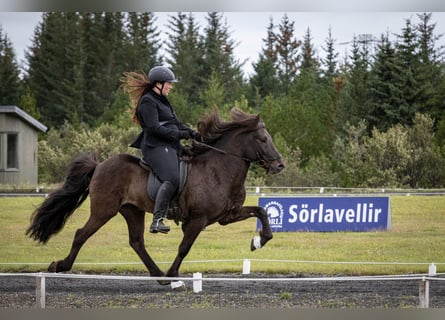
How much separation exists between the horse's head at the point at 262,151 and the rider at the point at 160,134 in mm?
430

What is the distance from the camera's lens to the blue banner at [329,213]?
929 cm

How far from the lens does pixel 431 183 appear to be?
9.32 m

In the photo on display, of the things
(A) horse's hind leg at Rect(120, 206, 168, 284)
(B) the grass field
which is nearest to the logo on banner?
(B) the grass field

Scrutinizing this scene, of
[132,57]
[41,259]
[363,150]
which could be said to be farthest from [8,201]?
[363,150]

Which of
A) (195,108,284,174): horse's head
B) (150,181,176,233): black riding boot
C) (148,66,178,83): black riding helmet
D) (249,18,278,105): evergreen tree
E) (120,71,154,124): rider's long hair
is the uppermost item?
(249,18,278,105): evergreen tree

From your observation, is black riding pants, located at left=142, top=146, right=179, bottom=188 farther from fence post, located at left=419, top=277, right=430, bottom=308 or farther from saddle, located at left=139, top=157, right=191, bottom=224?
fence post, located at left=419, top=277, right=430, bottom=308

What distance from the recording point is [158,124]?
24.2 feet

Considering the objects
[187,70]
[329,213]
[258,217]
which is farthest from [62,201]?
[187,70]

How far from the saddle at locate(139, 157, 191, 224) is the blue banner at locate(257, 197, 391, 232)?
207 cm

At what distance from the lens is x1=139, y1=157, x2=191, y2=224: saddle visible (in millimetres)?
7406

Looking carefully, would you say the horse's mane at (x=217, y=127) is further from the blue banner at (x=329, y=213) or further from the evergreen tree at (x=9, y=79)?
the evergreen tree at (x=9, y=79)

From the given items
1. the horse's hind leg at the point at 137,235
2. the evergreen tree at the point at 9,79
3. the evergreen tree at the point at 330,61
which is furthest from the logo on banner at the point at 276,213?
the evergreen tree at the point at 9,79

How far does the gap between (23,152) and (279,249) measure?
2.71m

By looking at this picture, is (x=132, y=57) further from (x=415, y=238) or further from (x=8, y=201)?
(x=415, y=238)
